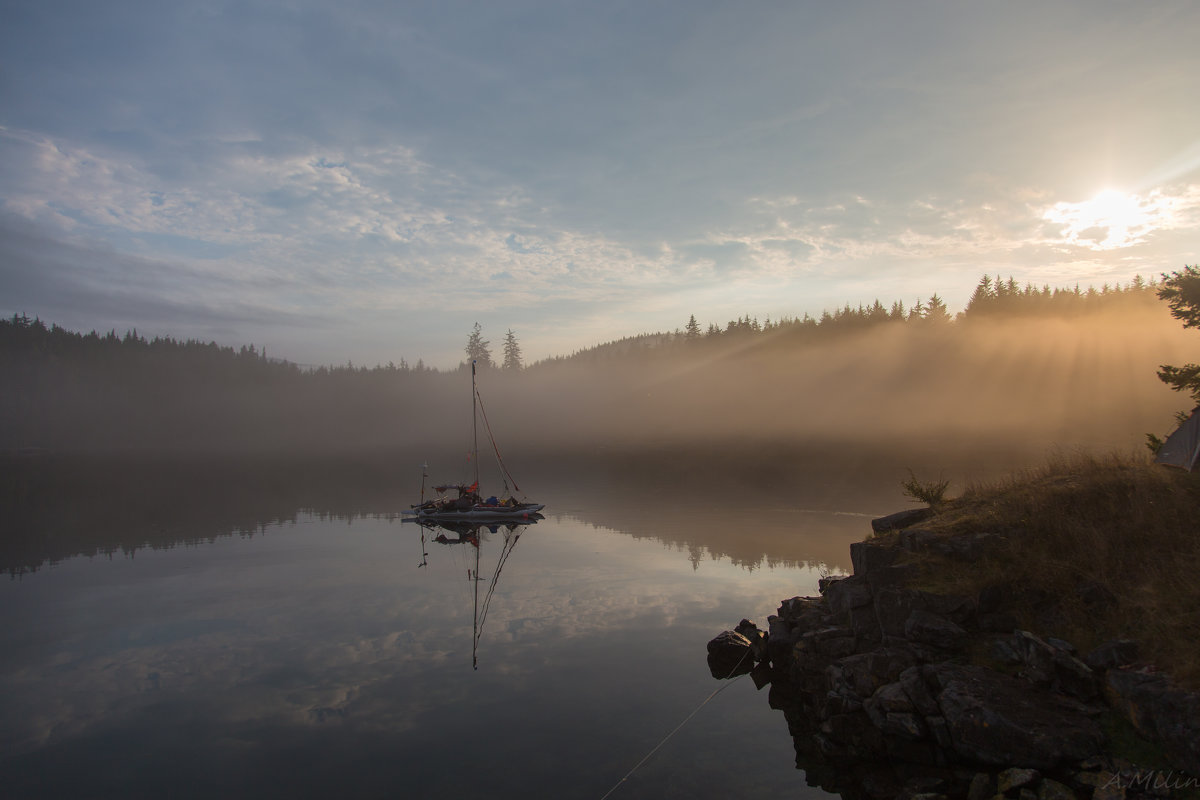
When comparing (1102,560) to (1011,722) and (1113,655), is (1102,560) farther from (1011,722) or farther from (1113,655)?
(1011,722)

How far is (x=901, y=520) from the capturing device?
2056cm

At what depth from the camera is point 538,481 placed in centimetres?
7469

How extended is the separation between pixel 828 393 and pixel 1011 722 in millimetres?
137845

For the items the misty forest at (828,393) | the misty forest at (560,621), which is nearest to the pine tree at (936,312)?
the misty forest at (828,393)

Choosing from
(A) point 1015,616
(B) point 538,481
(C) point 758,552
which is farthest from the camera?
(B) point 538,481

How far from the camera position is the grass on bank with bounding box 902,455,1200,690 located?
12.2m

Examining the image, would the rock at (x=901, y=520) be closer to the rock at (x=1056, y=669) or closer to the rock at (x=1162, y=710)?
the rock at (x=1056, y=669)

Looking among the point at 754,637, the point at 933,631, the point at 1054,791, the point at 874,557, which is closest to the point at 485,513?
the point at 754,637

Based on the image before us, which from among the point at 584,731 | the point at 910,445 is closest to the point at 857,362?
the point at 910,445

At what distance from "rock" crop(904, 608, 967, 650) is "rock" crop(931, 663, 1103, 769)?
1324 millimetres

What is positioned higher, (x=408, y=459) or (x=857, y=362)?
(x=857, y=362)

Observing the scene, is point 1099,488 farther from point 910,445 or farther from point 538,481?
point 910,445

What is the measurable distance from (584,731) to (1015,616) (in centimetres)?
1108

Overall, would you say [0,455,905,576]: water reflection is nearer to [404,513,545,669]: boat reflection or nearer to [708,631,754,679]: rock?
[404,513,545,669]: boat reflection
